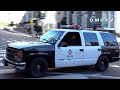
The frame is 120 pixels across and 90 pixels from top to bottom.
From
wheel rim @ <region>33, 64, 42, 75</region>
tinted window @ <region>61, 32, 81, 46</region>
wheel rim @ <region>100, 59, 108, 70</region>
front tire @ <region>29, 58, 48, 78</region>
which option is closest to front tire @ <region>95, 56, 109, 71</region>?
wheel rim @ <region>100, 59, 108, 70</region>

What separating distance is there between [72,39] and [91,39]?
1017mm

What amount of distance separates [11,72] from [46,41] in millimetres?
1633

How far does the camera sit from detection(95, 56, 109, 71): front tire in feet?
35.7

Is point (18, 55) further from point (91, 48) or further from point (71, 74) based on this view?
point (91, 48)

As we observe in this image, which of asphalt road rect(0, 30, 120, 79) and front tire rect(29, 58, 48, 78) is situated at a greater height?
front tire rect(29, 58, 48, 78)

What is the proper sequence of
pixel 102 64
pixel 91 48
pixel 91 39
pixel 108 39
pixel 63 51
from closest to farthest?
pixel 63 51 → pixel 91 48 → pixel 91 39 → pixel 102 64 → pixel 108 39

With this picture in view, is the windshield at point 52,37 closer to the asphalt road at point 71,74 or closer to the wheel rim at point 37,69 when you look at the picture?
the wheel rim at point 37,69

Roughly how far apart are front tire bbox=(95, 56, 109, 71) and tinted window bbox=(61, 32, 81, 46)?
129 centimetres

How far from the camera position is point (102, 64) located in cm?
1105

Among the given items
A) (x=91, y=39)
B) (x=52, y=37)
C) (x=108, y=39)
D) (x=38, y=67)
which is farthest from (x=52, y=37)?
(x=108, y=39)

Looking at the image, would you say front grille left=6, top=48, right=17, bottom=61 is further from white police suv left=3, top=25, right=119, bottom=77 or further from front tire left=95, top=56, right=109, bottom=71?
front tire left=95, top=56, right=109, bottom=71

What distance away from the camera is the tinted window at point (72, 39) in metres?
9.85
